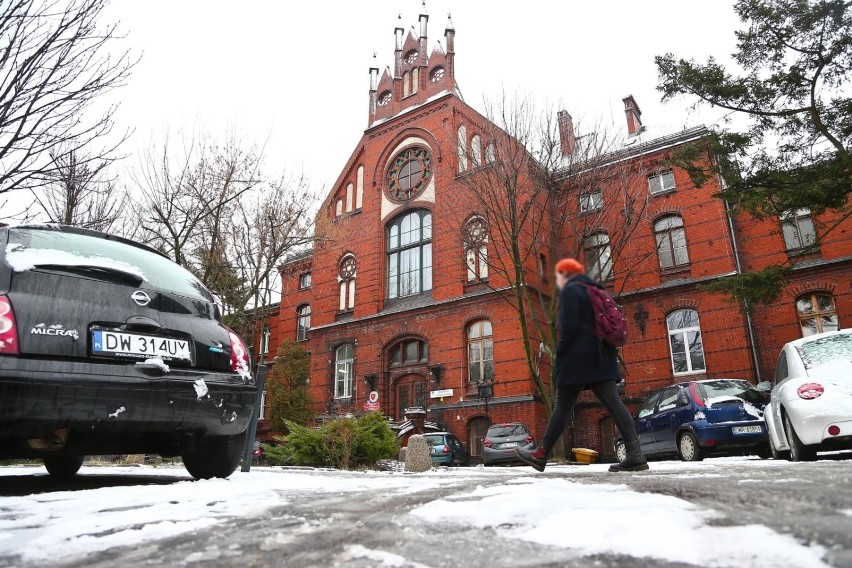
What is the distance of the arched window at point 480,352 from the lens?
22703mm

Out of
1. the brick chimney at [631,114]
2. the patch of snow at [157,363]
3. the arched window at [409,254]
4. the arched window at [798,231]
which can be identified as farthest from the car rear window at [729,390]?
the brick chimney at [631,114]

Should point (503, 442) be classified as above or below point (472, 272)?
below

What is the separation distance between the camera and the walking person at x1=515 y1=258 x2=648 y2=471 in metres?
4.11

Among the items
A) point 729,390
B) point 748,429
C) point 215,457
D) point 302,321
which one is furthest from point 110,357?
point 302,321

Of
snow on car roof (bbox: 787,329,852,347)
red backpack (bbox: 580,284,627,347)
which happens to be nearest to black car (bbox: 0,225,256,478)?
red backpack (bbox: 580,284,627,347)

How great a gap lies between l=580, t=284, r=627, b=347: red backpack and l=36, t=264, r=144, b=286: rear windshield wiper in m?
3.08

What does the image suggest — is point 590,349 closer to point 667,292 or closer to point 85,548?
point 85,548

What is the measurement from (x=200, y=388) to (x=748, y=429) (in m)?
8.80

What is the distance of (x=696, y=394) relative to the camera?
9.78m

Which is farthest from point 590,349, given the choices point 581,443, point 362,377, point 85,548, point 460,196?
point 362,377

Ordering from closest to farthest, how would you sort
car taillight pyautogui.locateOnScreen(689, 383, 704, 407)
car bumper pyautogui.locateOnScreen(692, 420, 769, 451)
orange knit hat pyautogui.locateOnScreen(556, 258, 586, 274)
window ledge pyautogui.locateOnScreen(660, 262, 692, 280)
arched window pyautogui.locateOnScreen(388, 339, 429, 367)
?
orange knit hat pyautogui.locateOnScreen(556, 258, 586, 274)
car bumper pyautogui.locateOnScreen(692, 420, 769, 451)
car taillight pyautogui.locateOnScreen(689, 383, 704, 407)
window ledge pyautogui.locateOnScreen(660, 262, 692, 280)
arched window pyautogui.locateOnScreen(388, 339, 429, 367)

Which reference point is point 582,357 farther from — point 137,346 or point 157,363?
point 137,346

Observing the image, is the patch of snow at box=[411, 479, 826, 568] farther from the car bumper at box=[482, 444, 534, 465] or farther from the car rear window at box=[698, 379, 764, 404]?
the car bumper at box=[482, 444, 534, 465]

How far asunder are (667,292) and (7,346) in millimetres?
22590
